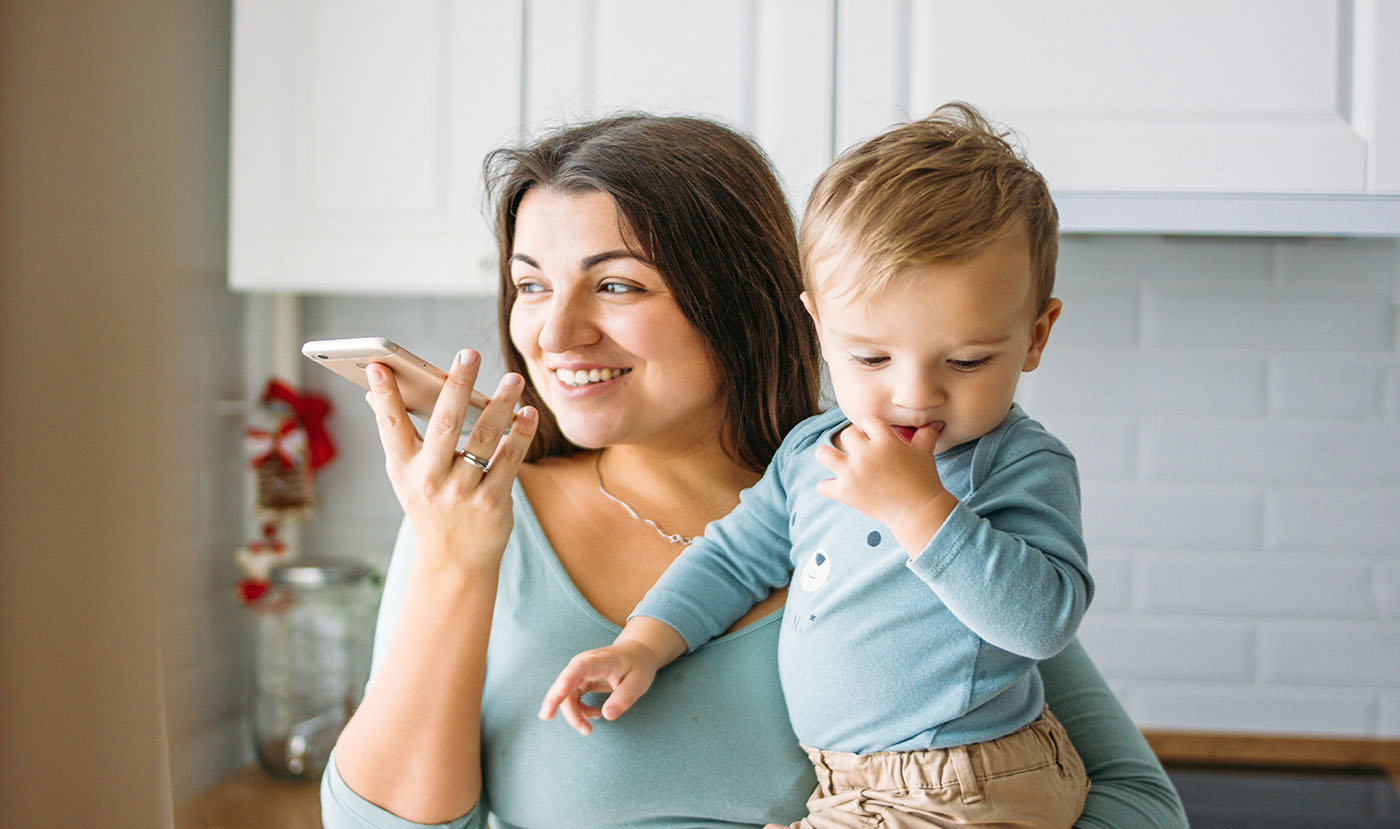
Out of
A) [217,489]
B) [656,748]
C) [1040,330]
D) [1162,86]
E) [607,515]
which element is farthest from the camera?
[217,489]

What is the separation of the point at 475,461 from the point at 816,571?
270mm

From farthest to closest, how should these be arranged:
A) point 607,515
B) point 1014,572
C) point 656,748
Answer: point 607,515, point 656,748, point 1014,572

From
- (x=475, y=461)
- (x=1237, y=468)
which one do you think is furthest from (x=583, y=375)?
(x=1237, y=468)

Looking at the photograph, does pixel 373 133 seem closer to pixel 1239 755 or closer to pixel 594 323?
pixel 594 323

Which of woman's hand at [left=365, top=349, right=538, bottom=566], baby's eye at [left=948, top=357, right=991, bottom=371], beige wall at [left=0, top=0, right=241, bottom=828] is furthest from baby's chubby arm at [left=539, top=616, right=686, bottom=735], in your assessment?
beige wall at [left=0, top=0, right=241, bottom=828]

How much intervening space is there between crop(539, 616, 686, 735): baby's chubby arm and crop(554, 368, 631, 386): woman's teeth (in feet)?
0.68

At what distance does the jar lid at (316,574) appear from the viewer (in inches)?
72.7

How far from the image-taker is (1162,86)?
1.60 metres

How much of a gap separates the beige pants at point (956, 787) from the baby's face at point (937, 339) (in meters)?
0.22

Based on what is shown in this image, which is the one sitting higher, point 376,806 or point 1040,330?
point 1040,330

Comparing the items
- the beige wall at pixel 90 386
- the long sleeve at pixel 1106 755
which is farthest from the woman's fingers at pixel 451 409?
the beige wall at pixel 90 386

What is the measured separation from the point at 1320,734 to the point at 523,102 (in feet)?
5.61

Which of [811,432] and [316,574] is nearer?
[811,432]

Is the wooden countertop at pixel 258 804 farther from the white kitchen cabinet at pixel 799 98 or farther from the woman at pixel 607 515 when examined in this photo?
the woman at pixel 607 515
